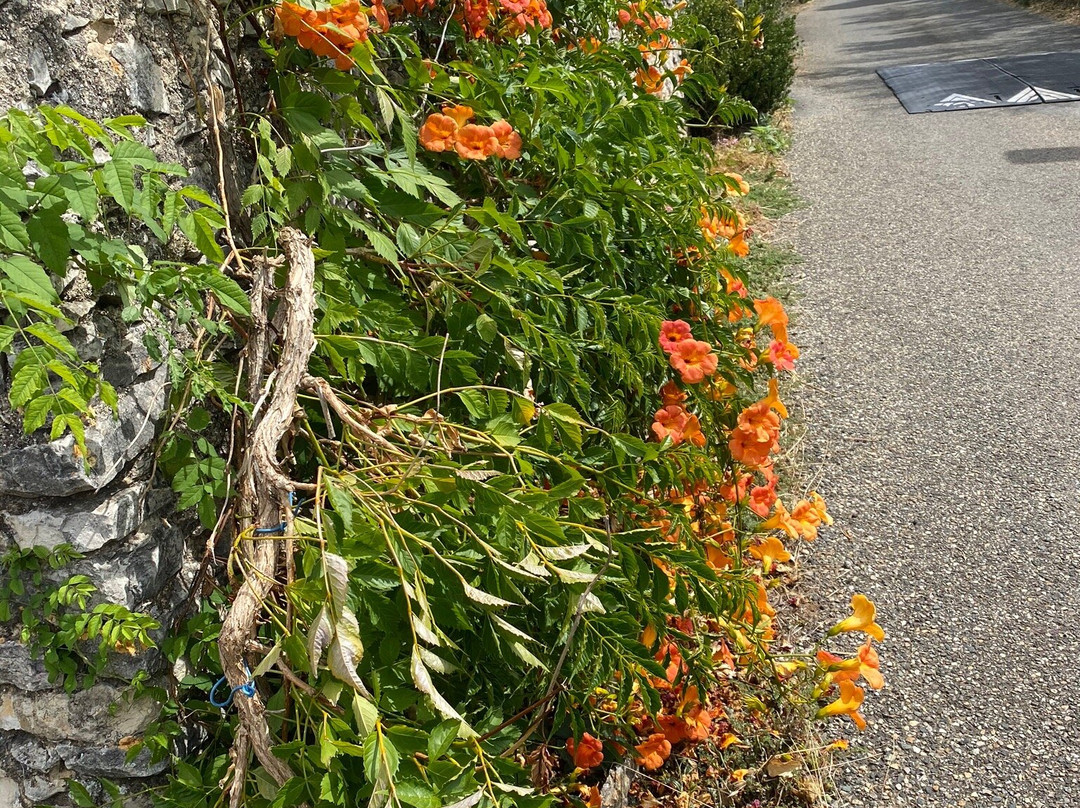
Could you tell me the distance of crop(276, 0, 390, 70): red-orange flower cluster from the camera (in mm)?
1693

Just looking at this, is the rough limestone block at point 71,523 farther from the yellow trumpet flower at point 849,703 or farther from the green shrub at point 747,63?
the green shrub at point 747,63

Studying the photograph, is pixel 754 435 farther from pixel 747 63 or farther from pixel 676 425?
pixel 747 63

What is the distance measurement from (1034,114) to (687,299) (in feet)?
22.7

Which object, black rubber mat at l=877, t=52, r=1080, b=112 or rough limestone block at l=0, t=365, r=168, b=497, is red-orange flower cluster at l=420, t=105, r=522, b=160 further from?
black rubber mat at l=877, t=52, r=1080, b=112

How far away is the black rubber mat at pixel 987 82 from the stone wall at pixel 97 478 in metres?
8.51

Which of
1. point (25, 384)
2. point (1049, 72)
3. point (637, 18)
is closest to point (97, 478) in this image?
point (25, 384)

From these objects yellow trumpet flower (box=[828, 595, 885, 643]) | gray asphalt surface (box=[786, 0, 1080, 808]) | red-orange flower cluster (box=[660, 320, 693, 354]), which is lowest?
gray asphalt surface (box=[786, 0, 1080, 808])

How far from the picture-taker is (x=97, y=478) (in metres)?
1.39

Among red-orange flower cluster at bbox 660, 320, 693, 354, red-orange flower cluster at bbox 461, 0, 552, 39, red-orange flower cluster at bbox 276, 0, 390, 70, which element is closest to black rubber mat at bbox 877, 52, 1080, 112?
red-orange flower cluster at bbox 461, 0, 552, 39

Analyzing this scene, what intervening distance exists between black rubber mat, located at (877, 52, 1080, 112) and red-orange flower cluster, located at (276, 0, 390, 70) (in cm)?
810

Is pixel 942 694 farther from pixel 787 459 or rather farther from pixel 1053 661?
pixel 787 459

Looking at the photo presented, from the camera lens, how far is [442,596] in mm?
1365

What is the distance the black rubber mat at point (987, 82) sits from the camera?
8219 mm

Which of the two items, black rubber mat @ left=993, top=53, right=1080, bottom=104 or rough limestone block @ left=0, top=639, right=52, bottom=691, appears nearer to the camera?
rough limestone block @ left=0, top=639, right=52, bottom=691
